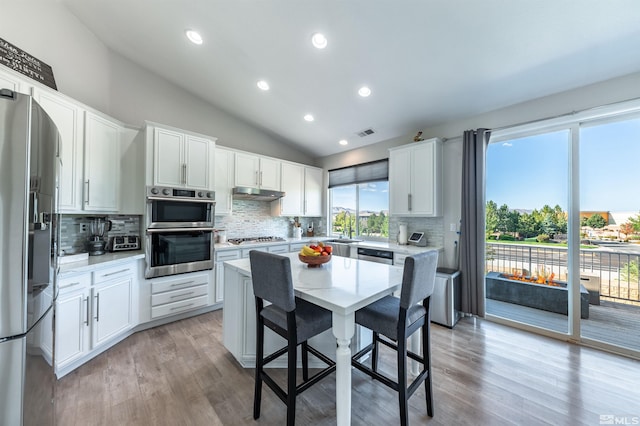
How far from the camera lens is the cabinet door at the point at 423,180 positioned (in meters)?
3.30

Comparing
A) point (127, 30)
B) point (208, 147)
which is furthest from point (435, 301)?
point (127, 30)

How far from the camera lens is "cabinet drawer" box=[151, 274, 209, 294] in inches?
111

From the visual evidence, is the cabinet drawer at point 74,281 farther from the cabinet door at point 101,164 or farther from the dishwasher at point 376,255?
the dishwasher at point 376,255

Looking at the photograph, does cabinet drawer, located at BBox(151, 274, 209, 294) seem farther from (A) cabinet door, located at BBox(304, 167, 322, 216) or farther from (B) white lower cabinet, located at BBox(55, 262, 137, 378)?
(A) cabinet door, located at BBox(304, 167, 322, 216)

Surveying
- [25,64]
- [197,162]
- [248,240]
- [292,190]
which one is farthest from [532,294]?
[25,64]

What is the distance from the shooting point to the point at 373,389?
6.02ft

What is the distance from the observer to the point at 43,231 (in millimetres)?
1164

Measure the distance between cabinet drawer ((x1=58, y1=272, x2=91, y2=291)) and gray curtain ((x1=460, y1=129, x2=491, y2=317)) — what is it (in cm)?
406

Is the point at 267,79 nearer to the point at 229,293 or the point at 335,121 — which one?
the point at 335,121

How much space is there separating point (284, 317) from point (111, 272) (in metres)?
2.04

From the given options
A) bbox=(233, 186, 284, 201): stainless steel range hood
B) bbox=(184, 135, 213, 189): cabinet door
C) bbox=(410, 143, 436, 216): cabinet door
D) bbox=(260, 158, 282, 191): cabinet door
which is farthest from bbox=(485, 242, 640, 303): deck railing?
bbox=(184, 135, 213, 189): cabinet door

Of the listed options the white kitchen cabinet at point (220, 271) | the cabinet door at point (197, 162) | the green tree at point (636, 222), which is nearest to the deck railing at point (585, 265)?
the green tree at point (636, 222)

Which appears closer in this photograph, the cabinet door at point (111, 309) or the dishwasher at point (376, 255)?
the cabinet door at point (111, 309)

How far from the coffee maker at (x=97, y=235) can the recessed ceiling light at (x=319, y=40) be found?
309 cm
